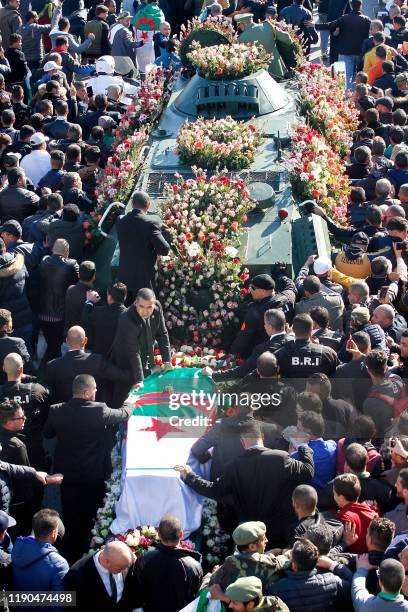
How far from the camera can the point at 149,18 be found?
20.6m

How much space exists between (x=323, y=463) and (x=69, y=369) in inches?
99.0

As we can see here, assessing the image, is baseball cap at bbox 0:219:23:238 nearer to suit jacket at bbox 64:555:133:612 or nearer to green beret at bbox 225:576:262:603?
suit jacket at bbox 64:555:133:612

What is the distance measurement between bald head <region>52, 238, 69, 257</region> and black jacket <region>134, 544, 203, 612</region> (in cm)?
454

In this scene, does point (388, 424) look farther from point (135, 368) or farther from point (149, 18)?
point (149, 18)

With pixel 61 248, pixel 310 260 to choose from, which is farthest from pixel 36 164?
pixel 310 260

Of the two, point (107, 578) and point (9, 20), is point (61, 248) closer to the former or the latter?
point (107, 578)

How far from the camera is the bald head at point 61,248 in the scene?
Answer: 11891 mm

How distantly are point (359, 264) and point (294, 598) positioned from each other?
5078mm

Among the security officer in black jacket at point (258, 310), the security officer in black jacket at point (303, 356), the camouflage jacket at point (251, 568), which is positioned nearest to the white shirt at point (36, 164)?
the security officer in black jacket at point (258, 310)

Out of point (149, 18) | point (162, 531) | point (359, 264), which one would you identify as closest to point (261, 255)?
point (359, 264)

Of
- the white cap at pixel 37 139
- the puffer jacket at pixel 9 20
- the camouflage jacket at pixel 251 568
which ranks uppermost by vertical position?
the puffer jacket at pixel 9 20

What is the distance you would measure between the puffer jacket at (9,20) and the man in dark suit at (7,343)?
10602 millimetres

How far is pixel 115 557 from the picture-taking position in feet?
25.7

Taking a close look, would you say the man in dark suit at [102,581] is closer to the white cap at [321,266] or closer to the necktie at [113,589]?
the necktie at [113,589]
